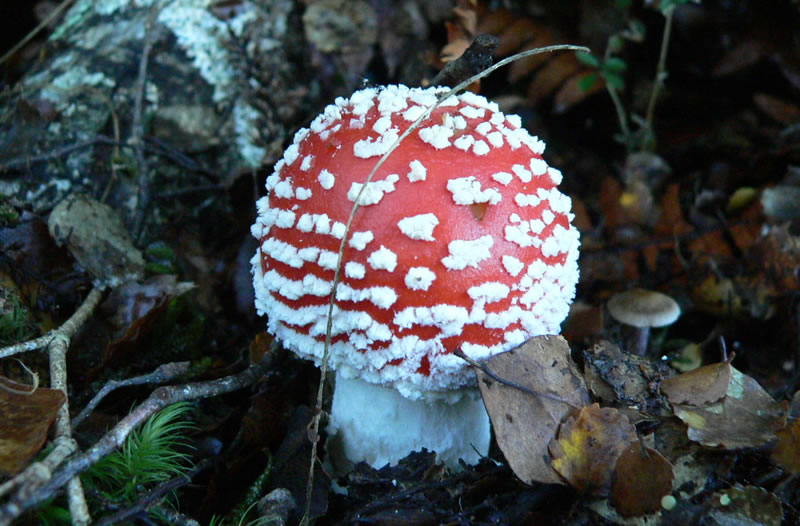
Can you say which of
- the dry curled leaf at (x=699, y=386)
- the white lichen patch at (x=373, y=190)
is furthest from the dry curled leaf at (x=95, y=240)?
the dry curled leaf at (x=699, y=386)

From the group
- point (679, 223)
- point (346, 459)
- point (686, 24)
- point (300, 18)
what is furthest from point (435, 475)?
point (686, 24)

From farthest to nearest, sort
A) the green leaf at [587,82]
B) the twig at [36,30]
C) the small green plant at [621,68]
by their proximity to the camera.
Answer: the green leaf at [587,82] < the small green plant at [621,68] < the twig at [36,30]

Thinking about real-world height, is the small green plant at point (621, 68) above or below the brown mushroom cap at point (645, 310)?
above

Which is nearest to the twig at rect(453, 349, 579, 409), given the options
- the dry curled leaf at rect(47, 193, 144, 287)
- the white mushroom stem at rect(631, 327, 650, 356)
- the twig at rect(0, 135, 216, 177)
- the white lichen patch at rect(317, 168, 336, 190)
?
the white lichen patch at rect(317, 168, 336, 190)

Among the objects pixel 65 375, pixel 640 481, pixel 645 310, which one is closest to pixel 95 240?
pixel 65 375

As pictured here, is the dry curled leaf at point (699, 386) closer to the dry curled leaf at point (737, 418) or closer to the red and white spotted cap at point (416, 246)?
the dry curled leaf at point (737, 418)

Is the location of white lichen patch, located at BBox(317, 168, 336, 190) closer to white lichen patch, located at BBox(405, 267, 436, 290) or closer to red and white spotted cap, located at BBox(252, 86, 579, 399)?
red and white spotted cap, located at BBox(252, 86, 579, 399)
